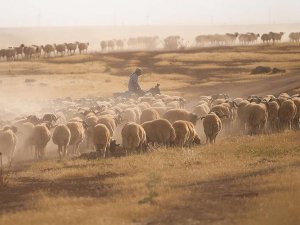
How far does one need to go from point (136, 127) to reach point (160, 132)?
119cm

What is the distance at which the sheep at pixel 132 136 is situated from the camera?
17.8m

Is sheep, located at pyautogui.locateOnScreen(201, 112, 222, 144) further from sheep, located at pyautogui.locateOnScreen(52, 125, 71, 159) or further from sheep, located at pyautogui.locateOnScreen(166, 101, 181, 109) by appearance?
sheep, located at pyautogui.locateOnScreen(166, 101, 181, 109)

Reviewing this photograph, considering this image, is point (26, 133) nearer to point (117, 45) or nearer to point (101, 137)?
point (101, 137)

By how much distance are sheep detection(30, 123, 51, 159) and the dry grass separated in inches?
50.8

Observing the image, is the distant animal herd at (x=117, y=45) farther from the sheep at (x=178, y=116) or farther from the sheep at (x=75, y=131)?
the sheep at (x=75, y=131)

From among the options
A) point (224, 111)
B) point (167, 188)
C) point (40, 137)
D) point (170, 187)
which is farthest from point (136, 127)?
point (224, 111)

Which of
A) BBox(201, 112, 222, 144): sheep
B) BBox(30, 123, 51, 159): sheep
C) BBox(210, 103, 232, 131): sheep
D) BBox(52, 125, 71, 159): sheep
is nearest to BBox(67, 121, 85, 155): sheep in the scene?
BBox(52, 125, 71, 159): sheep

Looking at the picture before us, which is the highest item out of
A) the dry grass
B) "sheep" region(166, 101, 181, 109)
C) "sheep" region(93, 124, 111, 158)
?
"sheep" region(166, 101, 181, 109)

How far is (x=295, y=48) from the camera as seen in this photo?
237 feet

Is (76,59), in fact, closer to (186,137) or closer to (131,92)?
(131,92)

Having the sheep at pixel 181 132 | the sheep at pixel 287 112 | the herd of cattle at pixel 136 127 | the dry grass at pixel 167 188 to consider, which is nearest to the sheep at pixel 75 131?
the herd of cattle at pixel 136 127

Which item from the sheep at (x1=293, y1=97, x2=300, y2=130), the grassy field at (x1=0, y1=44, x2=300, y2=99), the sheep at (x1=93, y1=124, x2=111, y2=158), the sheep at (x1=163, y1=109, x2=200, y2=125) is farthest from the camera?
the grassy field at (x1=0, y1=44, x2=300, y2=99)

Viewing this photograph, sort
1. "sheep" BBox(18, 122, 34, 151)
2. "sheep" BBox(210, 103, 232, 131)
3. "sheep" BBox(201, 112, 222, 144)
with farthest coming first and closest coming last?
"sheep" BBox(210, 103, 232, 131)
"sheep" BBox(201, 112, 222, 144)
"sheep" BBox(18, 122, 34, 151)

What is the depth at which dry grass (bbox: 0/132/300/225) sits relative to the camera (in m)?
10.2
